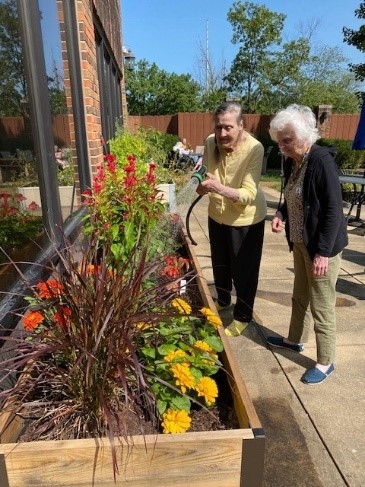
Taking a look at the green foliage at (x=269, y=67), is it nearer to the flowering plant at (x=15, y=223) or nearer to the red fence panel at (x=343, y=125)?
the red fence panel at (x=343, y=125)

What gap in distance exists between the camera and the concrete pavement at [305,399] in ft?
6.50

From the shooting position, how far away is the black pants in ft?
10.0

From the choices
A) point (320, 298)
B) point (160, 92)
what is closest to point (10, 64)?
point (320, 298)

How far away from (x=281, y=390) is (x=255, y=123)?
20266mm

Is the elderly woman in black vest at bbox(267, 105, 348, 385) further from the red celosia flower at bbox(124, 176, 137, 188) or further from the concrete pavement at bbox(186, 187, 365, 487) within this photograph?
the red celosia flower at bbox(124, 176, 137, 188)

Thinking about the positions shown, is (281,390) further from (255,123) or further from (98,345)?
(255,123)

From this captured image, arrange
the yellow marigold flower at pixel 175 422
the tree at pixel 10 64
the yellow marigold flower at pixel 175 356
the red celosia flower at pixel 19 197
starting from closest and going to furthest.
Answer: the yellow marigold flower at pixel 175 422
the yellow marigold flower at pixel 175 356
the tree at pixel 10 64
the red celosia flower at pixel 19 197

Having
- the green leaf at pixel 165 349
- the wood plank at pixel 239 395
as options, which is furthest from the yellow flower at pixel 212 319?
the green leaf at pixel 165 349

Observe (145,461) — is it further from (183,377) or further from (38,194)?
(38,194)

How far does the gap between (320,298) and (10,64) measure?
236 cm

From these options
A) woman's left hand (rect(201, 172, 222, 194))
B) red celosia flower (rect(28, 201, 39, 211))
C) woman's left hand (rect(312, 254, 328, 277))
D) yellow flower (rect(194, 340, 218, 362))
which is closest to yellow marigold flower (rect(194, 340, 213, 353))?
yellow flower (rect(194, 340, 218, 362))

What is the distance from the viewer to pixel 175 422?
61.6 inches

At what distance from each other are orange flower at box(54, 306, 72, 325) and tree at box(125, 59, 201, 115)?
116 ft

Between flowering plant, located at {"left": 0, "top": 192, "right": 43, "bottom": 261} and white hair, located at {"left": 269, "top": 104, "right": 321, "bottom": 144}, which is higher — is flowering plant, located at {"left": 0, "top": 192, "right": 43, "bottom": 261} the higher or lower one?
the lower one
